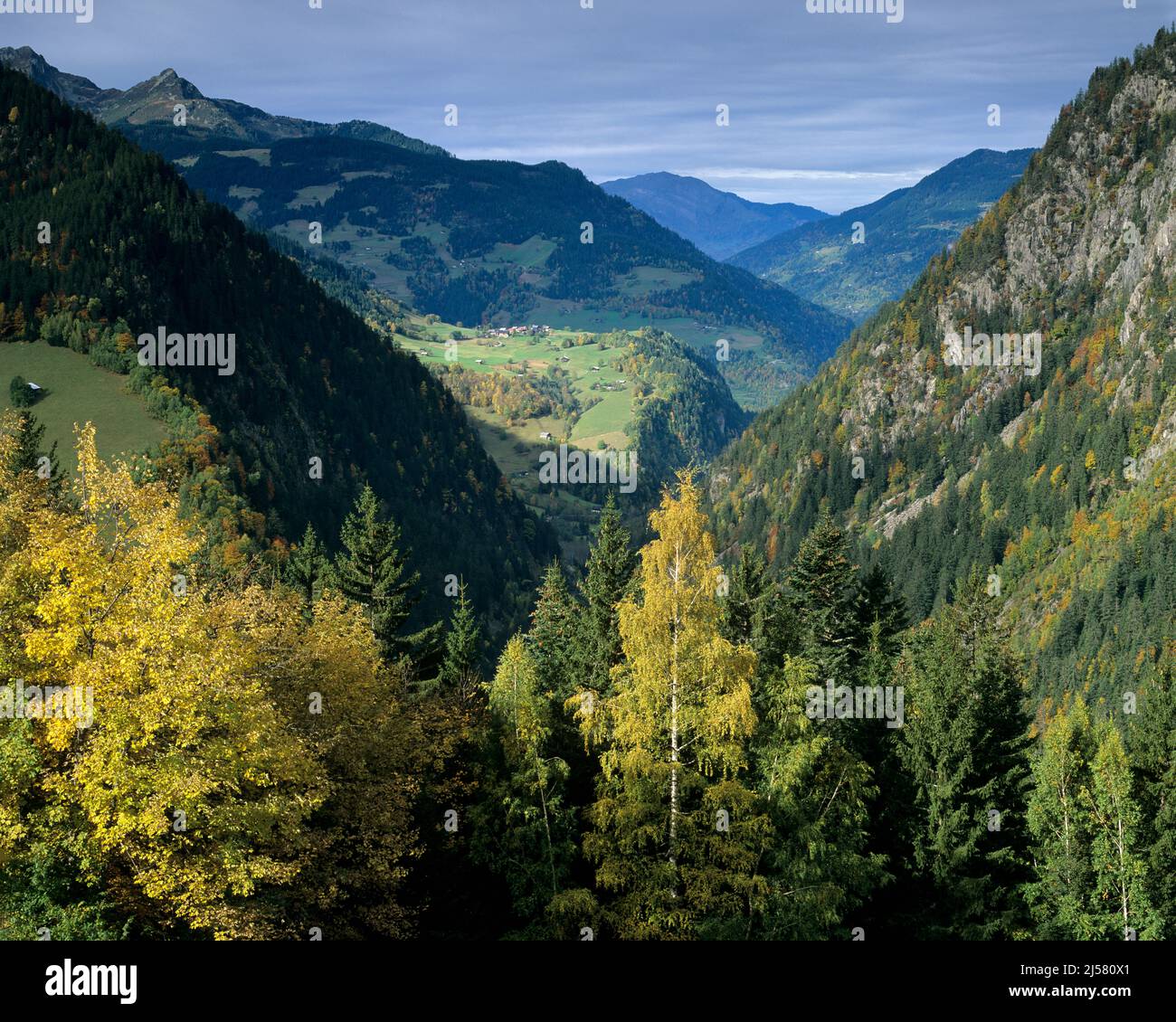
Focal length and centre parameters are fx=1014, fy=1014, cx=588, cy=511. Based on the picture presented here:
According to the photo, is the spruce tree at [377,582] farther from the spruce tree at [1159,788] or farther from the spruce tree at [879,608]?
the spruce tree at [1159,788]

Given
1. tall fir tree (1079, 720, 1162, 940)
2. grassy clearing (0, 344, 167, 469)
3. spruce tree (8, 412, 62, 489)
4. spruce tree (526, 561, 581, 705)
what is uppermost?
grassy clearing (0, 344, 167, 469)

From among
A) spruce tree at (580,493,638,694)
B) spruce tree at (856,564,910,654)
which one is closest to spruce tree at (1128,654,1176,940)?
spruce tree at (856,564,910,654)

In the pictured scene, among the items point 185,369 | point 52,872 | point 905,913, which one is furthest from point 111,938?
point 185,369

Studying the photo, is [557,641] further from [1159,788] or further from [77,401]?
[77,401]

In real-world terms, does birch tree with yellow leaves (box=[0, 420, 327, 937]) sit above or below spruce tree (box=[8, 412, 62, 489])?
below

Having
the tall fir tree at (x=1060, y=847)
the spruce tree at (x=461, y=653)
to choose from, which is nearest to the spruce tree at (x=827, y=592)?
the tall fir tree at (x=1060, y=847)

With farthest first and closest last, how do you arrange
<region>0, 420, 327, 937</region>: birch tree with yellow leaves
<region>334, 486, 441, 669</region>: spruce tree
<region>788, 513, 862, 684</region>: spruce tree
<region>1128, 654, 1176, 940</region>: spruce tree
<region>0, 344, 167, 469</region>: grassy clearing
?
<region>0, 344, 167, 469</region>: grassy clearing → <region>788, 513, 862, 684</region>: spruce tree → <region>334, 486, 441, 669</region>: spruce tree → <region>1128, 654, 1176, 940</region>: spruce tree → <region>0, 420, 327, 937</region>: birch tree with yellow leaves

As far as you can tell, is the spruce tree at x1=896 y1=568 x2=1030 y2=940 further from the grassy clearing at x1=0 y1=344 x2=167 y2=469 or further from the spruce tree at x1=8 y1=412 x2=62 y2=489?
the grassy clearing at x1=0 y1=344 x2=167 y2=469

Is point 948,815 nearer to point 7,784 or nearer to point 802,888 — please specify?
point 802,888

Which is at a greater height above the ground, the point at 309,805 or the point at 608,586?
the point at 608,586

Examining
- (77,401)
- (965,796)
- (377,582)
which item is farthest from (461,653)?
(77,401)

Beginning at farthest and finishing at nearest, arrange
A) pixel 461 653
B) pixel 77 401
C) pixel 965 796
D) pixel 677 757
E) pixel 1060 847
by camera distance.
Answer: pixel 77 401 < pixel 461 653 < pixel 965 796 < pixel 1060 847 < pixel 677 757

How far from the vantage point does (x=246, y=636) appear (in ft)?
114
